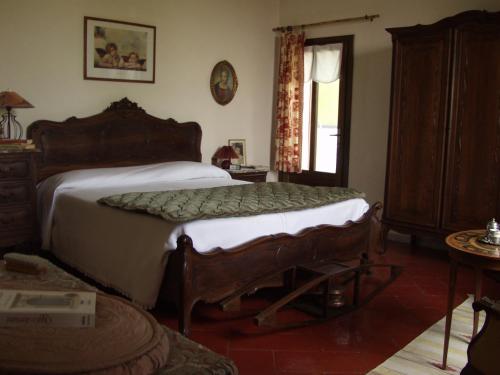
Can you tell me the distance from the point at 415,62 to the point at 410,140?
64cm

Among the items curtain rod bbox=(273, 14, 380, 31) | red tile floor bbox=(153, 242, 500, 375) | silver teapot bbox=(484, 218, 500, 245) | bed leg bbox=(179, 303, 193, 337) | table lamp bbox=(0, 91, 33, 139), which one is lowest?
red tile floor bbox=(153, 242, 500, 375)

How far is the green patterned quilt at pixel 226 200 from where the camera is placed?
9.21ft

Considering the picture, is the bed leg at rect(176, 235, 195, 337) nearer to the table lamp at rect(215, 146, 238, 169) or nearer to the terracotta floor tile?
the terracotta floor tile

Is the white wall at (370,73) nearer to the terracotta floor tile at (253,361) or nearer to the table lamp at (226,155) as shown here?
the table lamp at (226,155)

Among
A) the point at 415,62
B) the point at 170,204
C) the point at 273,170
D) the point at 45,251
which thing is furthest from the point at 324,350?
the point at 273,170

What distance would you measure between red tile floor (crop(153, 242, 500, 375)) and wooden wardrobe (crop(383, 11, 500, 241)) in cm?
74

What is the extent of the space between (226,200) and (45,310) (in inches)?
79.5

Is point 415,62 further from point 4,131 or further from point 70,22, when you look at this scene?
point 4,131

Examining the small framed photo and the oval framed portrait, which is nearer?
the oval framed portrait

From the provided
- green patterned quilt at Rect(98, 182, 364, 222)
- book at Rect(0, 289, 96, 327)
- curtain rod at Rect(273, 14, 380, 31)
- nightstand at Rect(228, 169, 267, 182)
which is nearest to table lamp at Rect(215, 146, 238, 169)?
nightstand at Rect(228, 169, 267, 182)

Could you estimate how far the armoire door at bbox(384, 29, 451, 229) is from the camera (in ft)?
13.8

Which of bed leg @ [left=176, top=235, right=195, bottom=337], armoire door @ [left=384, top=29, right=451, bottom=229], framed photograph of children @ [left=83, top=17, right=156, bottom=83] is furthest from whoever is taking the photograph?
framed photograph of children @ [left=83, top=17, right=156, bottom=83]

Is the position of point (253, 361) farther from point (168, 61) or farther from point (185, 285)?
point (168, 61)

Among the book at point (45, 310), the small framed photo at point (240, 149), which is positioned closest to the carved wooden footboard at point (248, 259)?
the book at point (45, 310)
